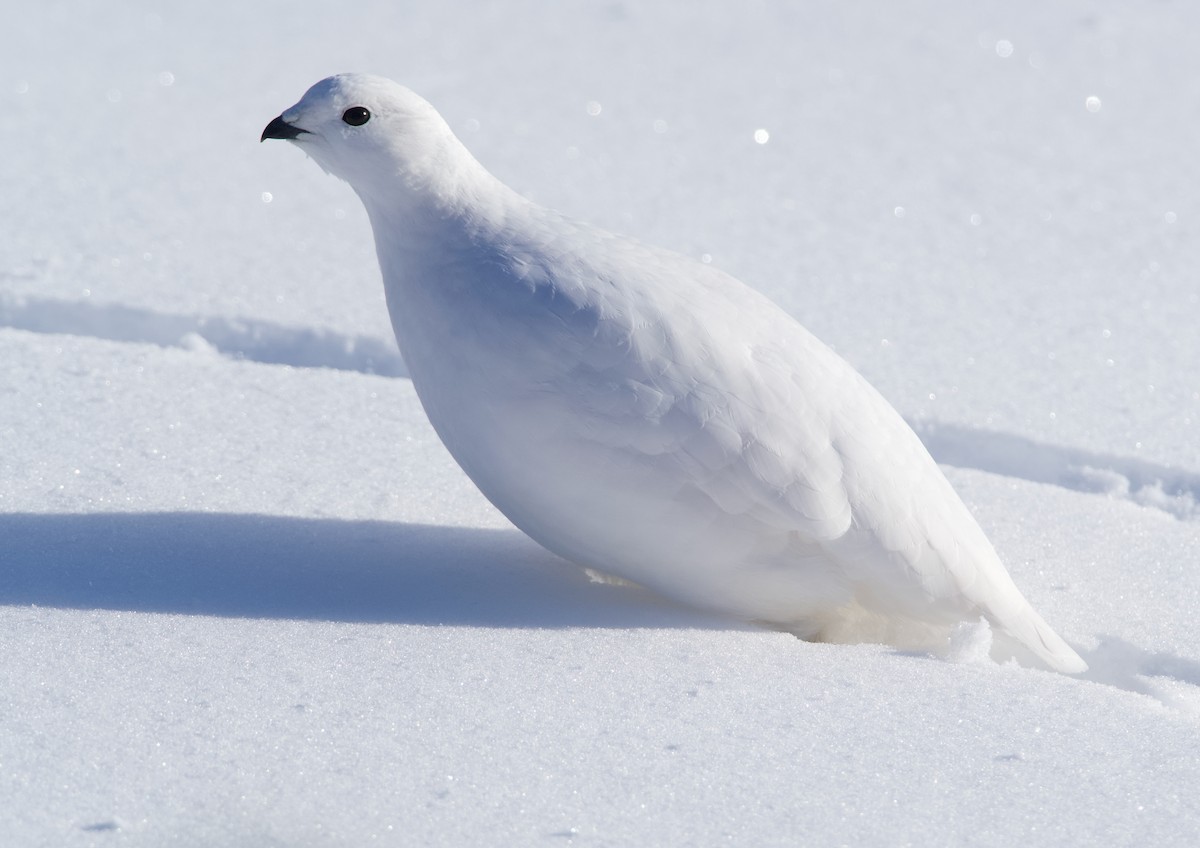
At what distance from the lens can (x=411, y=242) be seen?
99.4 inches

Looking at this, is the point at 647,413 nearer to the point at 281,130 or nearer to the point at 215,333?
the point at 281,130

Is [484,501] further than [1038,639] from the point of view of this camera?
Yes

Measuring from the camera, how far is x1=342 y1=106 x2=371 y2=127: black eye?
8.27ft

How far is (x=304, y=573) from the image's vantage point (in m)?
2.54

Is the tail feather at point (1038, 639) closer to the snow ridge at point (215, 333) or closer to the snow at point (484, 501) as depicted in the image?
the snow at point (484, 501)

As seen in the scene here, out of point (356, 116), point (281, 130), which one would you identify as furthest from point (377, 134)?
point (281, 130)

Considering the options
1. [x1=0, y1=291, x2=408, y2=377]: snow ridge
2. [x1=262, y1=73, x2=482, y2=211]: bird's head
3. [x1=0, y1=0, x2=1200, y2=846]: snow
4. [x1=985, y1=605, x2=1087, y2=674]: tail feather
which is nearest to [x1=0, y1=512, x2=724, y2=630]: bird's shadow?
[x1=0, y1=0, x2=1200, y2=846]: snow

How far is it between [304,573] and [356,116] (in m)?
0.76

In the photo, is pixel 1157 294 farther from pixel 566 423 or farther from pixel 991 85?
pixel 566 423

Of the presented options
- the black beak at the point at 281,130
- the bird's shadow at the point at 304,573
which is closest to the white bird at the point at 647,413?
the black beak at the point at 281,130

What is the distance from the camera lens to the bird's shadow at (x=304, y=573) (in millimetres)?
2410

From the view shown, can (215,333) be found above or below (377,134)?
below

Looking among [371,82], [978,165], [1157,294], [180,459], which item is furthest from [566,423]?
[978,165]

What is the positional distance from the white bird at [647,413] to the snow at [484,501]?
0.37 feet
